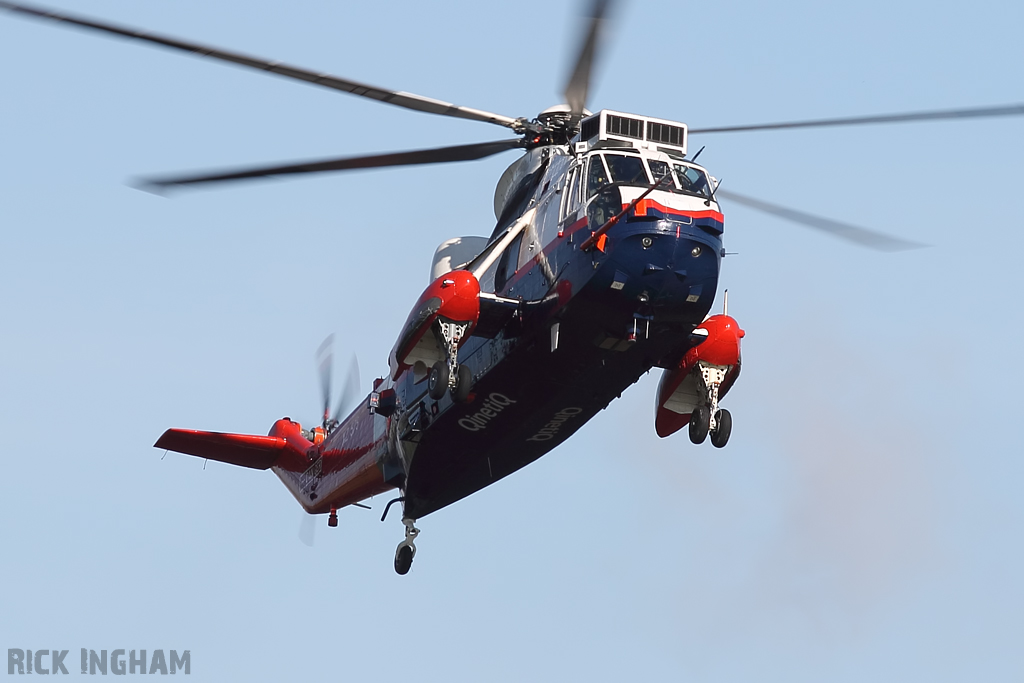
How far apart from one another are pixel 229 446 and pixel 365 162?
12366mm

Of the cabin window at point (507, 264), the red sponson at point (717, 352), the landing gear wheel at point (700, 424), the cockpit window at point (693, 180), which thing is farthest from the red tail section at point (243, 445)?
the cockpit window at point (693, 180)

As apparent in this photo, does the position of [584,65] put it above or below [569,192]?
above

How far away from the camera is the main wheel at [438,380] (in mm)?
27859

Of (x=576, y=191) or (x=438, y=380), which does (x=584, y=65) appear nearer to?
(x=576, y=191)

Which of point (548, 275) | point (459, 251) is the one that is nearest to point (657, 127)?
point (548, 275)

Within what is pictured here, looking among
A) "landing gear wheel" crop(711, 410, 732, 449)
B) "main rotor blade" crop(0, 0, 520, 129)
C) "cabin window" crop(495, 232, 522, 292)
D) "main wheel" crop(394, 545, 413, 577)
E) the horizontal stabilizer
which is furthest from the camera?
the horizontal stabilizer

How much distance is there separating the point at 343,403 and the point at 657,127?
15350 millimetres

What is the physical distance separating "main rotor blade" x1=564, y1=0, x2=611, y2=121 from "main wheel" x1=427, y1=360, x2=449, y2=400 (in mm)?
5584

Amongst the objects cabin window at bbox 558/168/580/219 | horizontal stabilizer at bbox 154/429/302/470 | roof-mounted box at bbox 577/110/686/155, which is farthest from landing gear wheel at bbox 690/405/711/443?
horizontal stabilizer at bbox 154/429/302/470

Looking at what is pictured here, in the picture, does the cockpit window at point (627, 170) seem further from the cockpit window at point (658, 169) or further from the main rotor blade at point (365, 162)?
the main rotor blade at point (365, 162)

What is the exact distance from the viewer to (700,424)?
94.4 feet

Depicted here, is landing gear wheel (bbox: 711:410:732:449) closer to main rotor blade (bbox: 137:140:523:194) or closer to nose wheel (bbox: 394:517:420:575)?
main rotor blade (bbox: 137:140:523:194)

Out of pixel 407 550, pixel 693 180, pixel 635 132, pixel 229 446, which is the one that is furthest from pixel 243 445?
pixel 693 180

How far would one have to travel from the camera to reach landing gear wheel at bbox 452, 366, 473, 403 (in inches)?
1110
